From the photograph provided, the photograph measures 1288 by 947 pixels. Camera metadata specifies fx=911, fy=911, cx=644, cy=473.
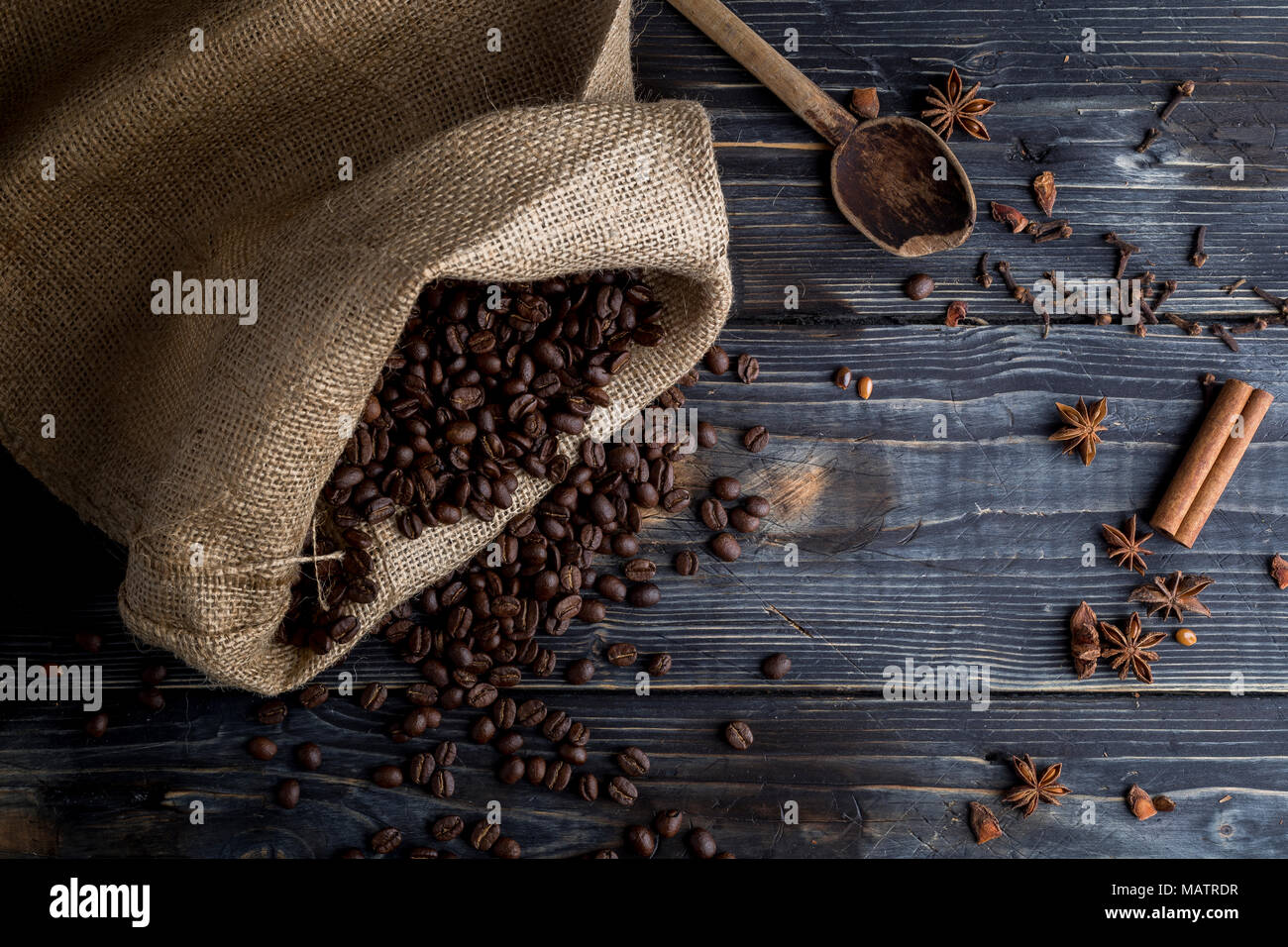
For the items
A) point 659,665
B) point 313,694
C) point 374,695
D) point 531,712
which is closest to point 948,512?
point 659,665

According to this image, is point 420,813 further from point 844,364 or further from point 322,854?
point 844,364

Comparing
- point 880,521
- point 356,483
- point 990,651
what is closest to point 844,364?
point 880,521

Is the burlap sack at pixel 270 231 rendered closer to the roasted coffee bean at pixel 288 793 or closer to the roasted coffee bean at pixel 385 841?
the roasted coffee bean at pixel 288 793

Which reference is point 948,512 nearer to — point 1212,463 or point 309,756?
point 1212,463

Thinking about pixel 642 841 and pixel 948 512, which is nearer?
pixel 642 841

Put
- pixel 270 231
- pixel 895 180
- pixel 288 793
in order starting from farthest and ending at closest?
1. pixel 895 180
2. pixel 288 793
3. pixel 270 231

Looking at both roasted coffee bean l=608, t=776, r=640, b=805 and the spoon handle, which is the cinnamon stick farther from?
roasted coffee bean l=608, t=776, r=640, b=805
